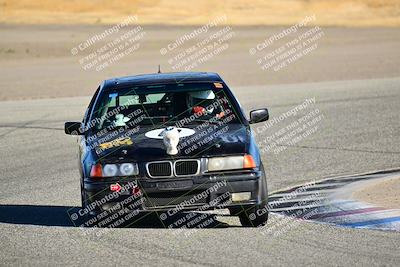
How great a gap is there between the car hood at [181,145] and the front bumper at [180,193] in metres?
0.24

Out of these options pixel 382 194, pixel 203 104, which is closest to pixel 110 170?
pixel 203 104

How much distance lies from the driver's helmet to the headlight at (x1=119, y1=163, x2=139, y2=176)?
1.41 meters

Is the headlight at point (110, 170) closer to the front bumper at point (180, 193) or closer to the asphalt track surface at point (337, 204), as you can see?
the front bumper at point (180, 193)

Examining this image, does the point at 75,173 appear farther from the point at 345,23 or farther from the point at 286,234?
the point at 345,23

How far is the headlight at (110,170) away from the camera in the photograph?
9.32m

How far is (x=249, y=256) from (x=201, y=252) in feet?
1.40

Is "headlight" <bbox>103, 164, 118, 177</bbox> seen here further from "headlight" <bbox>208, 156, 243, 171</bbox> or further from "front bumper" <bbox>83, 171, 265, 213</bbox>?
"headlight" <bbox>208, 156, 243, 171</bbox>

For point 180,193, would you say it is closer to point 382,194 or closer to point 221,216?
point 221,216

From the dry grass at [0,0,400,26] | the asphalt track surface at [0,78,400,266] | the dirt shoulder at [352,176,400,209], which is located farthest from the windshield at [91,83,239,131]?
the dry grass at [0,0,400,26]

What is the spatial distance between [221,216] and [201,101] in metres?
1.25

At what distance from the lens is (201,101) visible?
34.7ft

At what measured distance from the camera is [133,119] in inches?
409

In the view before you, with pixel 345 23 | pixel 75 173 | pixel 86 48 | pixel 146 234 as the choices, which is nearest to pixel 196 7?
pixel 345 23

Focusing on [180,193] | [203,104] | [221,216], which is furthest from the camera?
[203,104]
